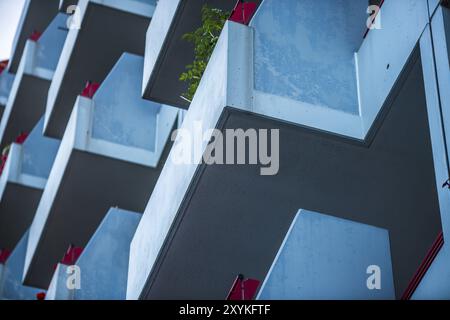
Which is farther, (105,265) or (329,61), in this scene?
(105,265)

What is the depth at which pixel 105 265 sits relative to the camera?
16.9 m

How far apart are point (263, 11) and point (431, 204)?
314cm

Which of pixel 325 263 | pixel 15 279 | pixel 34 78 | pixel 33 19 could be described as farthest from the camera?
pixel 33 19

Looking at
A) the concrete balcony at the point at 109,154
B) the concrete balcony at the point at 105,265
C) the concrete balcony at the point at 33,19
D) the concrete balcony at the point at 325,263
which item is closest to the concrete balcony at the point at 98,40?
the concrete balcony at the point at 109,154

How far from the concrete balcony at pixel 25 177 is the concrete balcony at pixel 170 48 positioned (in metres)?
8.90

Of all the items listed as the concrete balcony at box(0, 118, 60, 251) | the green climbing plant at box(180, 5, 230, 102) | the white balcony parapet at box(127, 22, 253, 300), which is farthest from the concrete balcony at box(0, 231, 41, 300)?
the green climbing plant at box(180, 5, 230, 102)

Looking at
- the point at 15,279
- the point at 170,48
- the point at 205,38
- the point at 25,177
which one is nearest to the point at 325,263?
the point at 205,38

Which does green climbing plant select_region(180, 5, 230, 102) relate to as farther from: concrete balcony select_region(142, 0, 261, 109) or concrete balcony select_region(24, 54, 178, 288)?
concrete balcony select_region(24, 54, 178, 288)

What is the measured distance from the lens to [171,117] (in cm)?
1722

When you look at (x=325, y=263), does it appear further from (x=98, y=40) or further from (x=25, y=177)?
(x=25, y=177)

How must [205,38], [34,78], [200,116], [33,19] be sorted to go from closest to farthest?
1. [200,116]
2. [205,38]
3. [34,78]
4. [33,19]

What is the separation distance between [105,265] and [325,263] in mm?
8372
